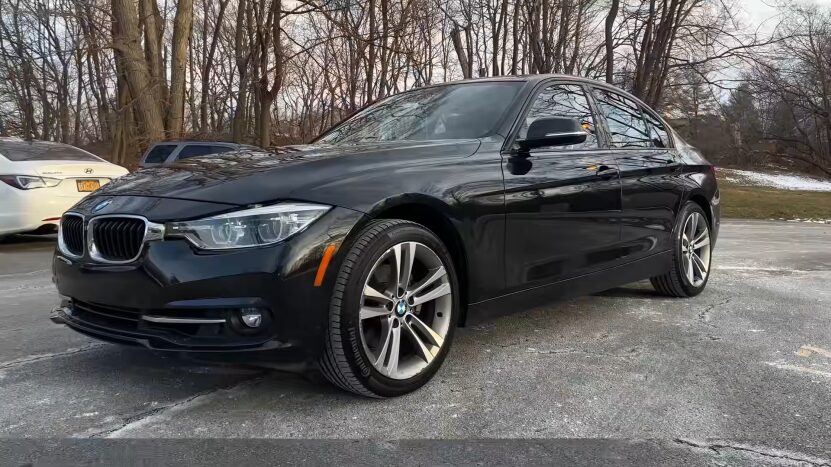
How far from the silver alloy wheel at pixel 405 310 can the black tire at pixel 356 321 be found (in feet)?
0.12

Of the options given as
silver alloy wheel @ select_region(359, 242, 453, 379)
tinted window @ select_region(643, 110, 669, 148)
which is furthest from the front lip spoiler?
tinted window @ select_region(643, 110, 669, 148)

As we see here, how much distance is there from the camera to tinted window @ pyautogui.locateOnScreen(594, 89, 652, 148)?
4574mm

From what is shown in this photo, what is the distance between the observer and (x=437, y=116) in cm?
398

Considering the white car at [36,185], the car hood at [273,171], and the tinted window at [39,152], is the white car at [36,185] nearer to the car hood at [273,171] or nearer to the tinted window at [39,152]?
the tinted window at [39,152]

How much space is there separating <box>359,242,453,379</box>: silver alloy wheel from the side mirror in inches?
38.0

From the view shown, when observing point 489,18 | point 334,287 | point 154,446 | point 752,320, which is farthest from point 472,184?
point 489,18

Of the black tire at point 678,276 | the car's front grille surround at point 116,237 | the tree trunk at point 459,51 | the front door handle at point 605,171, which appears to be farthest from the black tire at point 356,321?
the tree trunk at point 459,51

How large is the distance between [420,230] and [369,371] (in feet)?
2.27

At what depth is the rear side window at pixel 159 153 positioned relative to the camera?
477 inches

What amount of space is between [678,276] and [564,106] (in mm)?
1797

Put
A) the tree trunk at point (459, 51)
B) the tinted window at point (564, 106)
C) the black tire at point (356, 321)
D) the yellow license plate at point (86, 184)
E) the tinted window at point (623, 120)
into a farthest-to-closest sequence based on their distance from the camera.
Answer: the tree trunk at point (459, 51) < the yellow license plate at point (86, 184) < the tinted window at point (623, 120) < the tinted window at point (564, 106) < the black tire at point (356, 321)

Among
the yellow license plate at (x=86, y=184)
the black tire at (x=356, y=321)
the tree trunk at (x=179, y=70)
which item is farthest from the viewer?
the tree trunk at (x=179, y=70)

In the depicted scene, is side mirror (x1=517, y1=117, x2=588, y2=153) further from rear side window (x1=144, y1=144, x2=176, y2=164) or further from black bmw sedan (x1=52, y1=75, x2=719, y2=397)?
rear side window (x1=144, y1=144, x2=176, y2=164)

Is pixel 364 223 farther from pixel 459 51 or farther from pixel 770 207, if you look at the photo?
pixel 459 51
